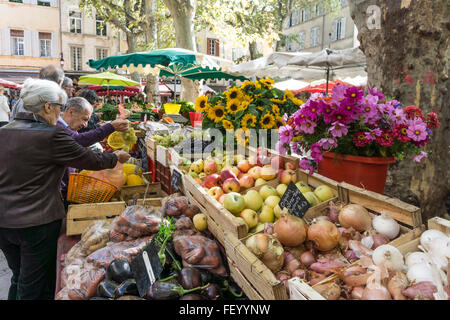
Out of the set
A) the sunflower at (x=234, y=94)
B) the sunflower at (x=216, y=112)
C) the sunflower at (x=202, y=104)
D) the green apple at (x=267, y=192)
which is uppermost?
the sunflower at (x=234, y=94)

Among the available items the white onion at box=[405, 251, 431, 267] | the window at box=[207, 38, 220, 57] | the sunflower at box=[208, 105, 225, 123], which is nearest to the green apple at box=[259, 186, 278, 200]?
the white onion at box=[405, 251, 431, 267]

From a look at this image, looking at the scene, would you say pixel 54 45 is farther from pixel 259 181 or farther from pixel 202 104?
pixel 259 181

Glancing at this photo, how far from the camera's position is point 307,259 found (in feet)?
5.47

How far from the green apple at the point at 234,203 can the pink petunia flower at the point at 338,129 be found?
2.33 feet

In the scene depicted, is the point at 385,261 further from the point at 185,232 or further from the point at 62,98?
the point at 62,98

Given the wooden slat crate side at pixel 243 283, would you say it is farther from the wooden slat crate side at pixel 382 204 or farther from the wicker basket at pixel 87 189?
the wicker basket at pixel 87 189

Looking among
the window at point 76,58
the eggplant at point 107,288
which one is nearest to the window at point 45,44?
the window at point 76,58

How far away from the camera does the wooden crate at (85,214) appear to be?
9.42ft

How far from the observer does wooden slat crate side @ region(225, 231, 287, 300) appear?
133cm

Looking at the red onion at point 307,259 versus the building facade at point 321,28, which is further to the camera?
the building facade at point 321,28

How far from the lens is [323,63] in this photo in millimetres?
6863

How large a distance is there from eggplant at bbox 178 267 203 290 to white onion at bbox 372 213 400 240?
3.24 ft
